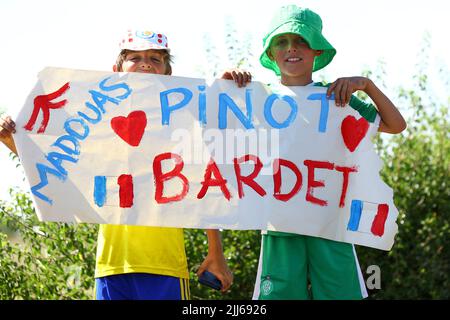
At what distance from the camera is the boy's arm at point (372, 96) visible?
12.5 feet

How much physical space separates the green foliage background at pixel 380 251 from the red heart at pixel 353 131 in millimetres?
1871

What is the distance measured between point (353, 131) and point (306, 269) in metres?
0.67

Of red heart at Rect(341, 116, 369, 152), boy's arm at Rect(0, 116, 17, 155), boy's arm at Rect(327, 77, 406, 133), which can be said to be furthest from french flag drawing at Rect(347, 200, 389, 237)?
boy's arm at Rect(0, 116, 17, 155)

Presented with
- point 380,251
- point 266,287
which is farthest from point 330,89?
point 380,251

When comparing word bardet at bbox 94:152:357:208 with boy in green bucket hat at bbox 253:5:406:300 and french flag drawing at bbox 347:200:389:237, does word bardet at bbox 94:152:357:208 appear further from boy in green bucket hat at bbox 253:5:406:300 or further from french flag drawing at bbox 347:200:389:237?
boy in green bucket hat at bbox 253:5:406:300

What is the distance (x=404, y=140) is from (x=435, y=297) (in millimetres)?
1241

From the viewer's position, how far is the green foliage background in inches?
209

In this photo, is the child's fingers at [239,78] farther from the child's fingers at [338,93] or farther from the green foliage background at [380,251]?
the green foliage background at [380,251]

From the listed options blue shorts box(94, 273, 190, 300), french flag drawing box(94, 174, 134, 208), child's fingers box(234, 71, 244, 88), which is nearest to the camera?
blue shorts box(94, 273, 190, 300)

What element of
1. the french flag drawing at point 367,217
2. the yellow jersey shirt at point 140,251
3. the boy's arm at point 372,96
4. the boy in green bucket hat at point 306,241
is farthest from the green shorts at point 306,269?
the boy's arm at point 372,96

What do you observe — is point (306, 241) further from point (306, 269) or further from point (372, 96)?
point (372, 96)

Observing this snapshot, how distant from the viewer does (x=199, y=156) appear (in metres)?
3.85

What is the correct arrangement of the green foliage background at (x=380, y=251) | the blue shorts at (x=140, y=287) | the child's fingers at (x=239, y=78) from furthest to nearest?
the green foliage background at (x=380, y=251)
the child's fingers at (x=239, y=78)
the blue shorts at (x=140, y=287)
